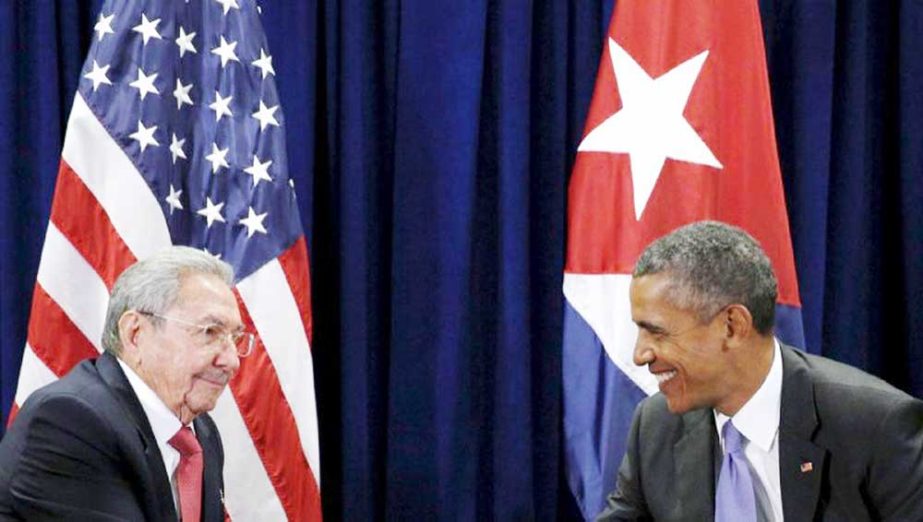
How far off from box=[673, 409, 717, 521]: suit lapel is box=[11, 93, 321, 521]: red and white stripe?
147 centimetres

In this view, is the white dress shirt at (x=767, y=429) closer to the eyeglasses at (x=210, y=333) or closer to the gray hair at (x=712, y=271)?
the gray hair at (x=712, y=271)

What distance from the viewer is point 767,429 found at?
2.56 m

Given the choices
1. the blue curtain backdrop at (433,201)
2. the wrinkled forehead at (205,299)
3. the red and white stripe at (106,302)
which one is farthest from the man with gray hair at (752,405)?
the blue curtain backdrop at (433,201)

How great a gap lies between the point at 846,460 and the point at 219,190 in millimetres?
2018

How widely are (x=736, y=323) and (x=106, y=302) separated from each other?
6.40 feet

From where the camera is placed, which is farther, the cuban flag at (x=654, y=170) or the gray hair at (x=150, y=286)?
the cuban flag at (x=654, y=170)

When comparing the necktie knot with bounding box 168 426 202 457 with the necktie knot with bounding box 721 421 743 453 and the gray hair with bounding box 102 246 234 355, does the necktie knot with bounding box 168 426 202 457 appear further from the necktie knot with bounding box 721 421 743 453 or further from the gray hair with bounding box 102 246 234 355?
the necktie knot with bounding box 721 421 743 453

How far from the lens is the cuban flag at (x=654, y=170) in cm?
397

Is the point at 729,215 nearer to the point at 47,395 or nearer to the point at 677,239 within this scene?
the point at 677,239

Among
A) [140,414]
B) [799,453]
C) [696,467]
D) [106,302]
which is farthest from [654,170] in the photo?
[140,414]

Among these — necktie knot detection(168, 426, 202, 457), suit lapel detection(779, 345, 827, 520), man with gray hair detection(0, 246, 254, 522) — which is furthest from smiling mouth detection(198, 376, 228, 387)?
suit lapel detection(779, 345, 827, 520)

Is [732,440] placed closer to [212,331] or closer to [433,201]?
[212,331]

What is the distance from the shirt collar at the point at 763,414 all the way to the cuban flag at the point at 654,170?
54.3 inches

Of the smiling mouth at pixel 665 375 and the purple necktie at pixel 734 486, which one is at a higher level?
the smiling mouth at pixel 665 375
